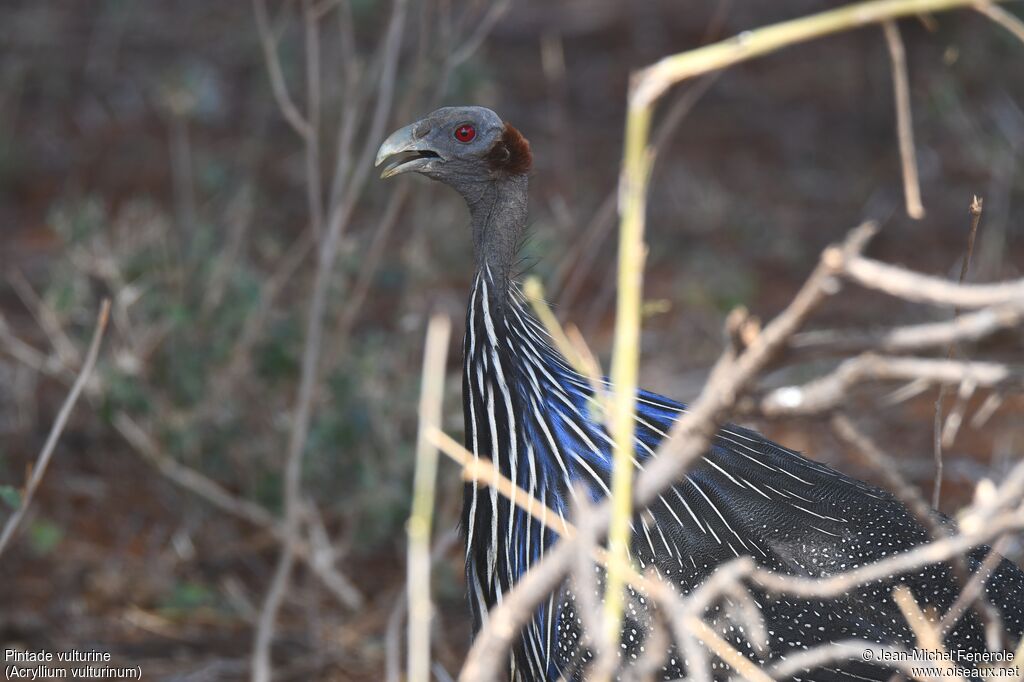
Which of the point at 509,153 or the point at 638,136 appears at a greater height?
the point at 638,136

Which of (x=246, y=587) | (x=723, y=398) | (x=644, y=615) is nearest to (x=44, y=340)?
(x=246, y=587)

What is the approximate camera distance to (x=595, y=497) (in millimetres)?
2521

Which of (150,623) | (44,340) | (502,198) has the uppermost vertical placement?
(502,198)

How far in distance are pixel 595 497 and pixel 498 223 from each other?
0.65 m

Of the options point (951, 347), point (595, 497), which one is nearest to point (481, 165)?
point (595, 497)

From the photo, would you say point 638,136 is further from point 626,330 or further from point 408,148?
point 408,148

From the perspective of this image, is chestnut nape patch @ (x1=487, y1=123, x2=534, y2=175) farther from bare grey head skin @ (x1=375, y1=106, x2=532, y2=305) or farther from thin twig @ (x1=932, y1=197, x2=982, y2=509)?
thin twig @ (x1=932, y1=197, x2=982, y2=509)

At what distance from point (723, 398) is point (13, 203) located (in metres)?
6.32

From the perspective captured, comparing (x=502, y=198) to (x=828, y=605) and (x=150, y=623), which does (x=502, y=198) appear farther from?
(x=150, y=623)

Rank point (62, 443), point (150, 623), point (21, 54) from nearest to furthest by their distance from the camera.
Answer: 1. point (150, 623)
2. point (62, 443)
3. point (21, 54)

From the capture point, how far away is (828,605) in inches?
95.0

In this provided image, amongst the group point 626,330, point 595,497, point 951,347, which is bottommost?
point 595,497

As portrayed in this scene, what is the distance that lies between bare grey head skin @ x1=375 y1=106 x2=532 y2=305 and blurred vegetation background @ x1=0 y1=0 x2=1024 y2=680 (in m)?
0.11

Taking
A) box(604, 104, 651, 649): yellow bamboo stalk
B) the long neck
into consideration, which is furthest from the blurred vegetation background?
box(604, 104, 651, 649): yellow bamboo stalk
